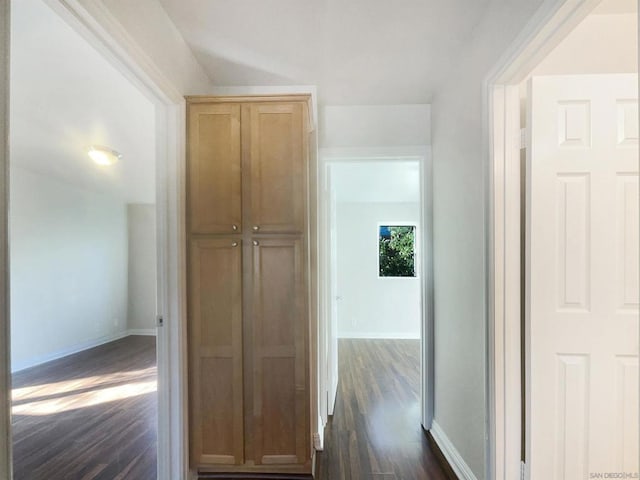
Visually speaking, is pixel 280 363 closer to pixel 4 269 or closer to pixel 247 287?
pixel 247 287

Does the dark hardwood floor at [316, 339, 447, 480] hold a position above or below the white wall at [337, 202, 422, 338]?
below

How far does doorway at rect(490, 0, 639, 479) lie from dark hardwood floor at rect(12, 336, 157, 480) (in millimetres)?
2214

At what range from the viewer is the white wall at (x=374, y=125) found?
8.21 ft

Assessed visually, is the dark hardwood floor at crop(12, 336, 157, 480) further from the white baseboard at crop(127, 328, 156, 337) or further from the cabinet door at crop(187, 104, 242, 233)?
the cabinet door at crop(187, 104, 242, 233)

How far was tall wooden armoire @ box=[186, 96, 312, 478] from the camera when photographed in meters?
1.74

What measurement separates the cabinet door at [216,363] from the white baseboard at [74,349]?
964 millimetres

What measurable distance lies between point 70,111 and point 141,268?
52.0 inches

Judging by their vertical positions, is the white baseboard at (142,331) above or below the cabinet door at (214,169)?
below

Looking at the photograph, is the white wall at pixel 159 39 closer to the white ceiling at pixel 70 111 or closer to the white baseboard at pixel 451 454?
the white ceiling at pixel 70 111

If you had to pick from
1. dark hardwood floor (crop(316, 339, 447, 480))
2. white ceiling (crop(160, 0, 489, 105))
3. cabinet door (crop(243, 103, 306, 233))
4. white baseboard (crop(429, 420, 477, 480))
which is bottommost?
dark hardwood floor (crop(316, 339, 447, 480))

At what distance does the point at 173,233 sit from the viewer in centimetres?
168

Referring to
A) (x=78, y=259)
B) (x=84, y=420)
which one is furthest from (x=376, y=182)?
(x=84, y=420)

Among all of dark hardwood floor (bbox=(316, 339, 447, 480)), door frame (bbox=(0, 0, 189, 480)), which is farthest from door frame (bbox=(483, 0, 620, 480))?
door frame (bbox=(0, 0, 189, 480))

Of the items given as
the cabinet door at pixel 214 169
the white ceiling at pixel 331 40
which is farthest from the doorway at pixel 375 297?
the cabinet door at pixel 214 169
